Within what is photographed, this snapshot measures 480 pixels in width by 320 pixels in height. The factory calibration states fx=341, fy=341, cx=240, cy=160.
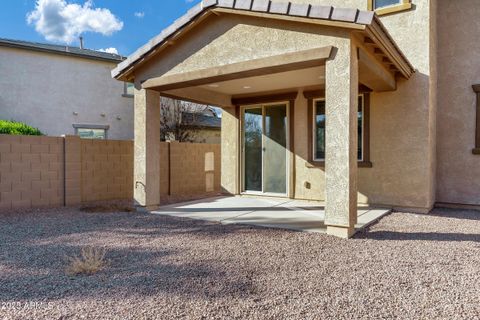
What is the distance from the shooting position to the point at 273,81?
8609mm

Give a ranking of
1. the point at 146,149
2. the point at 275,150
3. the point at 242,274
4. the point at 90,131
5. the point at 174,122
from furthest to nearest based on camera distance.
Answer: the point at 174,122, the point at 90,131, the point at 275,150, the point at 146,149, the point at 242,274

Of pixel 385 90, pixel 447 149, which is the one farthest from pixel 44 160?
pixel 447 149

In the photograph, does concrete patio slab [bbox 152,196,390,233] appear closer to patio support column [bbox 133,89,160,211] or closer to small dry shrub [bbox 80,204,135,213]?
patio support column [bbox 133,89,160,211]

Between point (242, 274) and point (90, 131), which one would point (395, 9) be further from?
point (90, 131)

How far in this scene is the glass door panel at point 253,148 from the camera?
10430 mm

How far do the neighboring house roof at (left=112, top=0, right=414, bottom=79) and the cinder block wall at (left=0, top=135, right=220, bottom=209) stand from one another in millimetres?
2605

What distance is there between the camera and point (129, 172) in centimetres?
1066

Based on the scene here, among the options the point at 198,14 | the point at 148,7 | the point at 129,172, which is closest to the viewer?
the point at 198,14

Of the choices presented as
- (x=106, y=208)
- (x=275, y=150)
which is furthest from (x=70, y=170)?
(x=275, y=150)

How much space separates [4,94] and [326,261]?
51.8 ft

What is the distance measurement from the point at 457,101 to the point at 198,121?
1464cm

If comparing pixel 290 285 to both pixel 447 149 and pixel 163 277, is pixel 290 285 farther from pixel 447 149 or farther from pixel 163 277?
pixel 447 149

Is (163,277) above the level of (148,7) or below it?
below

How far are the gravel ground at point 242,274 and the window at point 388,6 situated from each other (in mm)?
5258
